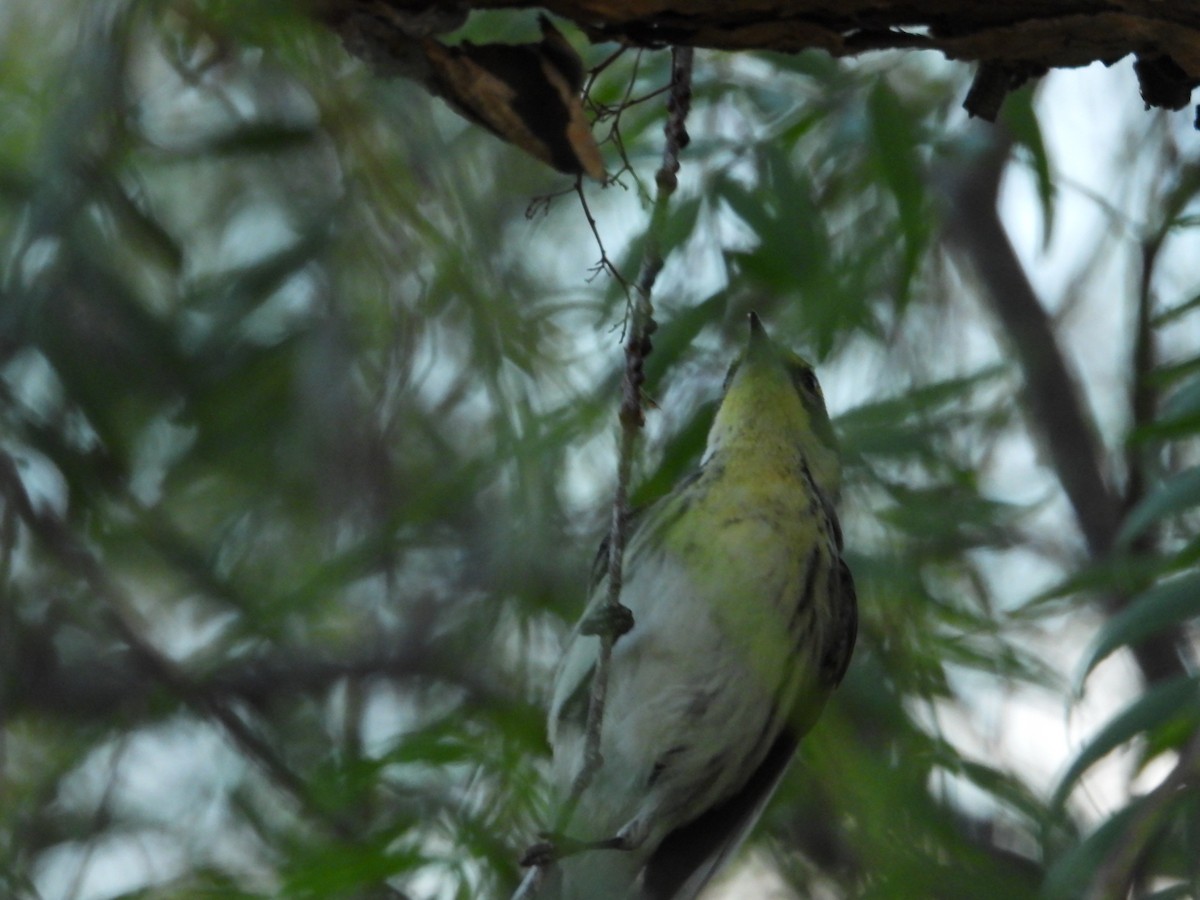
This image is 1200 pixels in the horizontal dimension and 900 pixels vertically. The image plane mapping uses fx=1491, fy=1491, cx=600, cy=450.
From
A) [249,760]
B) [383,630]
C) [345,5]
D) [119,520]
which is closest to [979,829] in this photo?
[383,630]

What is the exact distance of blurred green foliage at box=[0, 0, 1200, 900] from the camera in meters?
1.80

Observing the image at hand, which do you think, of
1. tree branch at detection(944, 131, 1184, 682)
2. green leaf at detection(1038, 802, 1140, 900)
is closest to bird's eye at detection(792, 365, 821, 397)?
green leaf at detection(1038, 802, 1140, 900)

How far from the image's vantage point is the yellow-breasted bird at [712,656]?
262 cm

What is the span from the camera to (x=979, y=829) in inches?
112

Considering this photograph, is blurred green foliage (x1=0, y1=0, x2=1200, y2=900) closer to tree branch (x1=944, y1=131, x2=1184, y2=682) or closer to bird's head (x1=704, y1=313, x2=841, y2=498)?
bird's head (x1=704, y1=313, x2=841, y2=498)

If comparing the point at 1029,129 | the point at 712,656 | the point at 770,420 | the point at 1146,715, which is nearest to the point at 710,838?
the point at 712,656

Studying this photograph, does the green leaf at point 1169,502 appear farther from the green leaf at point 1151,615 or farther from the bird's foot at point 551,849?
the bird's foot at point 551,849

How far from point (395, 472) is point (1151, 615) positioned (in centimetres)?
127

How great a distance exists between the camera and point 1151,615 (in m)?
2.12

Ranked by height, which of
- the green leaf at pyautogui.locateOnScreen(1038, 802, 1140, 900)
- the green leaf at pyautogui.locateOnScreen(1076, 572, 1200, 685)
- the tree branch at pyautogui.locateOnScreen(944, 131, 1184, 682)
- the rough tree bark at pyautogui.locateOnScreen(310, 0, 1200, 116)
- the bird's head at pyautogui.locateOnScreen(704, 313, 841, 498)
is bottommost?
the green leaf at pyautogui.locateOnScreen(1038, 802, 1140, 900)

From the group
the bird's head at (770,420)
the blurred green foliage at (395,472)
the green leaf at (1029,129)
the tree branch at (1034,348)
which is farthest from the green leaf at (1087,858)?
the tree branch at (1034,348)

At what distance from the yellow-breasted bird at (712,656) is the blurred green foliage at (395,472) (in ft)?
0.29

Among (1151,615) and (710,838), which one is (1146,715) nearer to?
(1151,615)

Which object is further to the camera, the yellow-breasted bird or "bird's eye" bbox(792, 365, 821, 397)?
"bird's eye" bbox(792, 365, 821, 397)
